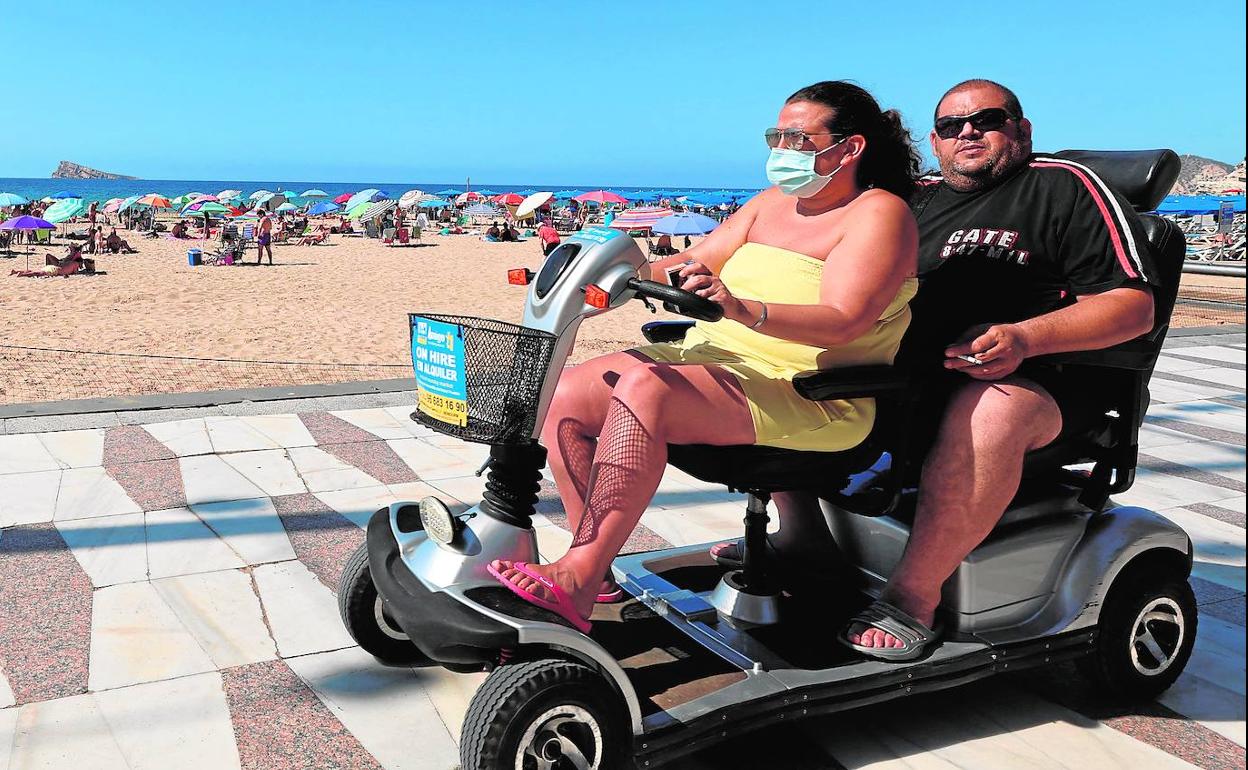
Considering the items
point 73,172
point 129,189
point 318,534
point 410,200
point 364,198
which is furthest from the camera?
point 73,172

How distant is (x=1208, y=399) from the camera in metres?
6.98

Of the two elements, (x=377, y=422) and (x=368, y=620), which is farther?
(x=377, y=422)

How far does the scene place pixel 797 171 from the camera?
257 cm

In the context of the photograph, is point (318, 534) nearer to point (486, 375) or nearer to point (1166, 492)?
point (486, 375)

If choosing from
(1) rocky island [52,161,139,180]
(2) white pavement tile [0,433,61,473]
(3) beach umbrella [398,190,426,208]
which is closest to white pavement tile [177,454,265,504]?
(2) white pavement tile [0,433,61,473]

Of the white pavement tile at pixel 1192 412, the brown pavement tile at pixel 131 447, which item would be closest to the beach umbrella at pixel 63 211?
the brown pavement tile at pixel 131 447

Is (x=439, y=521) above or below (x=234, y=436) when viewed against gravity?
above

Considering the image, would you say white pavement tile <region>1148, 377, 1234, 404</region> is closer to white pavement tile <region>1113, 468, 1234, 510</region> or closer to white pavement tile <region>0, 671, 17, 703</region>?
white pavement tile <region>1113, 468, 1234, 510</region>

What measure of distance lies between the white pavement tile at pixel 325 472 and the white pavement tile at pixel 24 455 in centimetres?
105

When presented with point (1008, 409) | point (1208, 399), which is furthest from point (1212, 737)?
point (1208, 399)

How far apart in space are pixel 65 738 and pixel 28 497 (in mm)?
2116

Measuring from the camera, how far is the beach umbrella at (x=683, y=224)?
22266 millimetres

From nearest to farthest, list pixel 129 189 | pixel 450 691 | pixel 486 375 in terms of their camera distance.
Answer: pixel 486 375 → pixel 450 691 → pixel 129 189

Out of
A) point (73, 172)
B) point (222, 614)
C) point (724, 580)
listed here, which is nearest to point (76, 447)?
point (222, 614)
